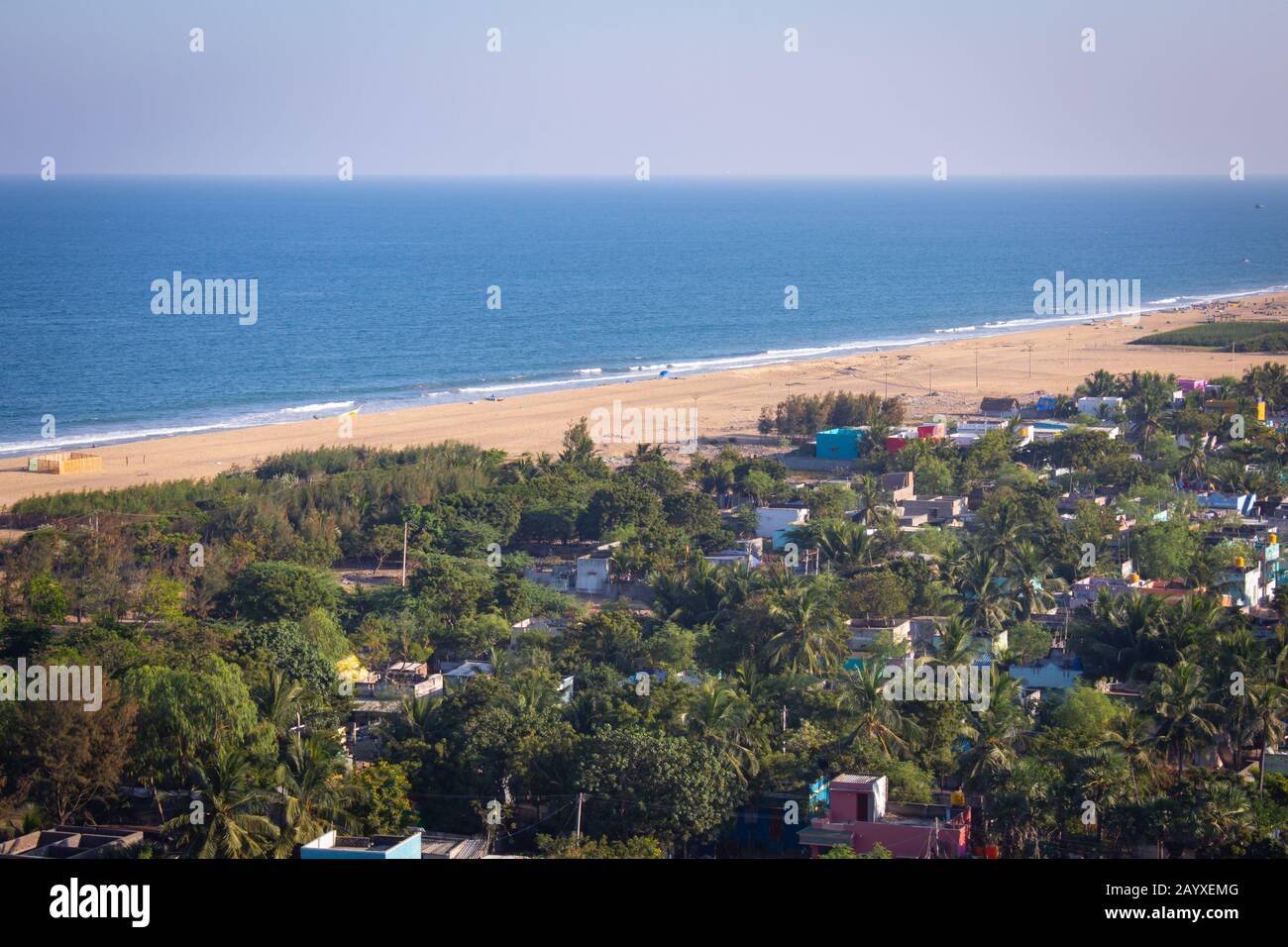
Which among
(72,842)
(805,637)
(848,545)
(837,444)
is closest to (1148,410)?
(837,444)

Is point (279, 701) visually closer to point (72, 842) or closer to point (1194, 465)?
point (72, 842)

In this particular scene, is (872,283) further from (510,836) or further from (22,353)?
(510,836)

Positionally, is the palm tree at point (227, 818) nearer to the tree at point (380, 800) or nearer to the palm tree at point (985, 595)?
the tree at point (380, 800)

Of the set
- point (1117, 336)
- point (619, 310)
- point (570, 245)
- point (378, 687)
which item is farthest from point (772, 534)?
point (570, 245)

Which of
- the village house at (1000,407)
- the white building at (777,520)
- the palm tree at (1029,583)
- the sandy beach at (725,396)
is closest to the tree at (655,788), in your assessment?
the palm tree at (1029,583)

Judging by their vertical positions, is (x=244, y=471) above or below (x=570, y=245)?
below

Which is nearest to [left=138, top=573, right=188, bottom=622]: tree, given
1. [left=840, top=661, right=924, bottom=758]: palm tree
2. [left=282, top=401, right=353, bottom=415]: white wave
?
[left=840, top=661, right=924, bottom=758]: palm tree
